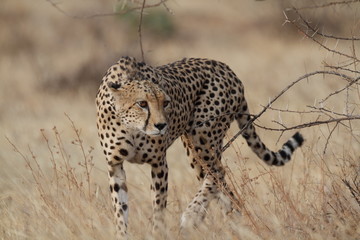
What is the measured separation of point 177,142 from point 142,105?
366 centimetres

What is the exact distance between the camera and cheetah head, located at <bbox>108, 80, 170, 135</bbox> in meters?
4.27

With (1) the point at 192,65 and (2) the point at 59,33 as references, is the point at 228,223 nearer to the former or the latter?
(1) the point at 192,65

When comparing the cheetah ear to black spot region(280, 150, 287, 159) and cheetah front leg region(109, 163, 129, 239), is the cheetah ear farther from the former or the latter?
black spot region(280, 150, 287, 159)

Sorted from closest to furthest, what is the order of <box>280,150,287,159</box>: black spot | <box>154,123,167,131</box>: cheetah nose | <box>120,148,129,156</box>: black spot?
<box>154,123,167,131</box>: cheetah nose
<box>120,148,129,156</box>: black spot
<box>280,150,287,159</box>: black spot

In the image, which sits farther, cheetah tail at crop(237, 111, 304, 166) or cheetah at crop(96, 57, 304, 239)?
cheetah tail at crop(237, 111, 304, 166)

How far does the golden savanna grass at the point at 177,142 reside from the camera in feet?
13.3

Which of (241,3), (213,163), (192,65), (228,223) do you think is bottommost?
(228,223)

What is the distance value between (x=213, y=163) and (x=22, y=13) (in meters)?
13.1

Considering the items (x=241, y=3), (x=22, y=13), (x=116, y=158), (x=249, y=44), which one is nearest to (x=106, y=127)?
(x=116, y=158)

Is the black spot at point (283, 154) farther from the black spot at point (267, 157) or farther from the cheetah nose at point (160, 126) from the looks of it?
the cheetah nose at point (160, 126)

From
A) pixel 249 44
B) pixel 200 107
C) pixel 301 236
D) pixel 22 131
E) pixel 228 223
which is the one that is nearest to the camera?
pixel 301 236

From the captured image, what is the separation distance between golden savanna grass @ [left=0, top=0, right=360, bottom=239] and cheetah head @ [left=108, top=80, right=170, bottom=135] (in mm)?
433

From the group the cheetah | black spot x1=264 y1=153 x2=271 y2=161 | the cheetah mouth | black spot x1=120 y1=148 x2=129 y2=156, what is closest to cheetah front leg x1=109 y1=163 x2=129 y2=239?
the cheetah

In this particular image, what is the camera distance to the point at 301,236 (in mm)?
3695
